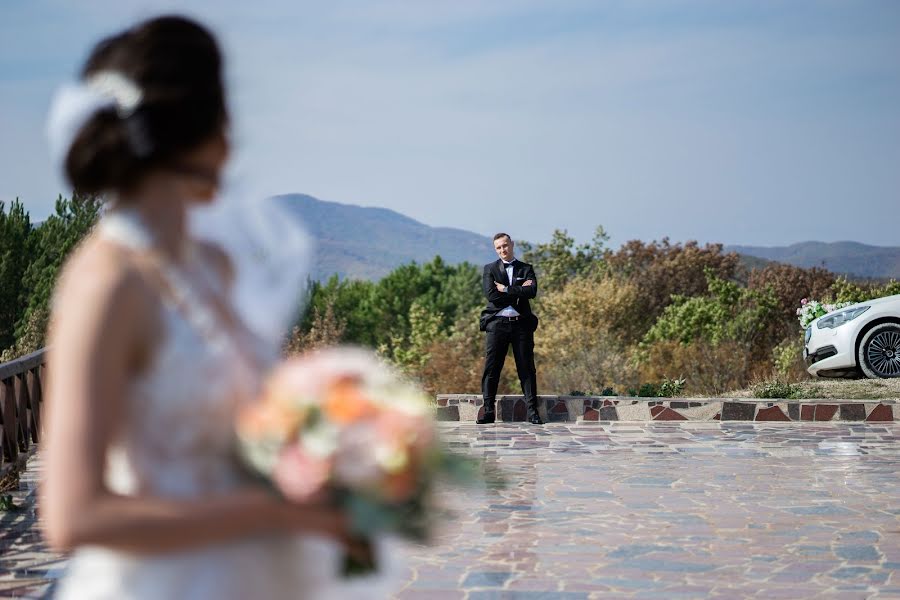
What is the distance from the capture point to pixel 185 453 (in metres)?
1.96

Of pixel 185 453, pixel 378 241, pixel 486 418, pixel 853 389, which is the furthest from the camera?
pixel 378 241

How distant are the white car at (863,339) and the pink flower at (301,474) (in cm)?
1708

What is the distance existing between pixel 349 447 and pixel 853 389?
16877 mm

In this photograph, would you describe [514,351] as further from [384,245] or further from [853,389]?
[384,245]

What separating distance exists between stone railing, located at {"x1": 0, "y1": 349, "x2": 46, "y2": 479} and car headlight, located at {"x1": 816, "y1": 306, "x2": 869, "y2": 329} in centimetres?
1187

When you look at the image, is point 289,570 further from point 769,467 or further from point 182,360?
point 769,467

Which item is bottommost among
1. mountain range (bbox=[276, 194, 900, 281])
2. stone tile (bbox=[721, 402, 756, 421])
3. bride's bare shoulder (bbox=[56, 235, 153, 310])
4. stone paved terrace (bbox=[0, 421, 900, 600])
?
stone paved terrace (bbox=[0, 421, 900, 600])

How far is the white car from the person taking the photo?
17828 mm

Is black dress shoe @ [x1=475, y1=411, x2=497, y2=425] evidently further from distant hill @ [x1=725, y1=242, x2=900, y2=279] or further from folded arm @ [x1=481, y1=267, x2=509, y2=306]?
distant hill @ [x1=725, y1=242, x2=900, y2=279]

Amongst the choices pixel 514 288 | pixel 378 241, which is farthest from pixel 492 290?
pixel 378 241

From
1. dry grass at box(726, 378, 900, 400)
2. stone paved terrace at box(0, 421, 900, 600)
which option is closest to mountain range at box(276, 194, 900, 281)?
dry grass at box(726, 378, 900, 400)

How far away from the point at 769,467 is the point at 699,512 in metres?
2.95

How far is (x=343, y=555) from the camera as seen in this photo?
2074 mm

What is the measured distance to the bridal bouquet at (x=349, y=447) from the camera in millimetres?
1895
